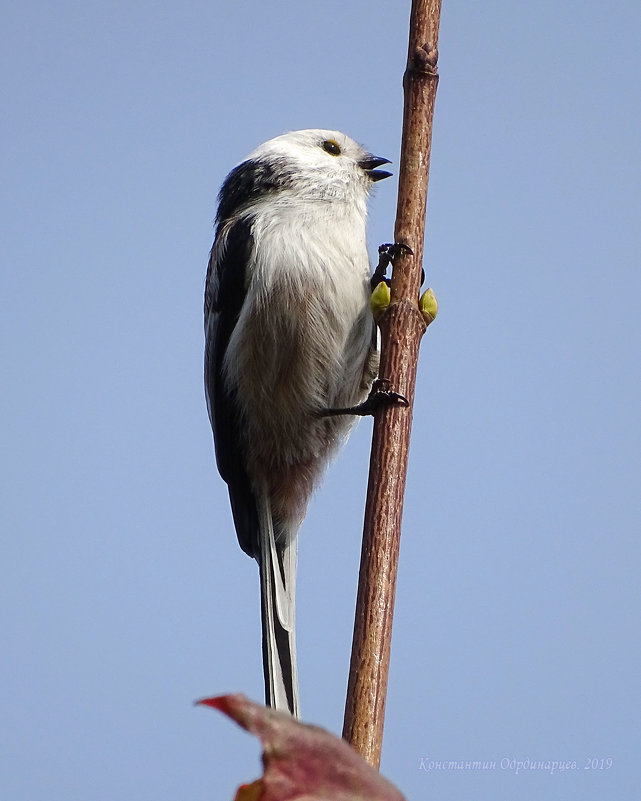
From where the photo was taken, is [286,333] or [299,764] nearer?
[299,764]

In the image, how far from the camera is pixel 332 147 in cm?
394

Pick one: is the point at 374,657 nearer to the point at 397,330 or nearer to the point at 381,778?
the point at 381,778

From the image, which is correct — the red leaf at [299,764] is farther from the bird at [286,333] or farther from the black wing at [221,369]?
the black wing at [221,369]

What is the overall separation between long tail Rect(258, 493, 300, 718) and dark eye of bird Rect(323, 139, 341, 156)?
4.98 feet

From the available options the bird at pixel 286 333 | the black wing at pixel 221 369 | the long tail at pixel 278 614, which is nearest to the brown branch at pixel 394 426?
the long tail at pixel 278 614

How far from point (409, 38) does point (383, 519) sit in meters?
1.06

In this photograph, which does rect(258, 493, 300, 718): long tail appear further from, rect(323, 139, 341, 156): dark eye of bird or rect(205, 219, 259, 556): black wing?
rect(323, 139, 341, 156): dark eye of bird

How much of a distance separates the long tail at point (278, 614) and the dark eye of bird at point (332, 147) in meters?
1.52

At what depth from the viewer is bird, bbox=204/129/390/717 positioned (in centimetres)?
330

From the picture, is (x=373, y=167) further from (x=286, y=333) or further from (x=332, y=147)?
(x=286, y=333)

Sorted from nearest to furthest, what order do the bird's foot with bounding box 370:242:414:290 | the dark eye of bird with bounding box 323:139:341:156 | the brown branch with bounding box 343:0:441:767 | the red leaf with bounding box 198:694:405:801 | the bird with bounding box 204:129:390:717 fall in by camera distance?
the red leaf with bounding box 198:694:405:801, the brown branch with bounding box 343:0:441:767, the bird's foot with bounding box 370:242:414:290, the bird with bounding box 204:129:390:717, the dark eye of bird with bounding box 323:139:341:156

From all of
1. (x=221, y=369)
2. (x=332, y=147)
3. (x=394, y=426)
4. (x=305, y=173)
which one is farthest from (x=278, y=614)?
(x=332, y=147)

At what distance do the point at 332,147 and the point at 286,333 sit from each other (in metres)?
1.04

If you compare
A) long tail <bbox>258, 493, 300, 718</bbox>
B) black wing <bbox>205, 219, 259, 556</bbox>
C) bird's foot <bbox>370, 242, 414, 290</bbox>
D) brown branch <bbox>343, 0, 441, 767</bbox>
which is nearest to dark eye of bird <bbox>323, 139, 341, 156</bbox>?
black wing <bbox>205, 219, 259, 556</bbox>
